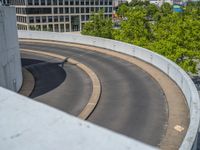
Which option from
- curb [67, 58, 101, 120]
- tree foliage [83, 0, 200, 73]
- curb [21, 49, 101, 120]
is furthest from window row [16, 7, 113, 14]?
Result: curb [67, 58, 101, 120]

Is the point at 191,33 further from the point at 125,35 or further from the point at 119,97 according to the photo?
the point at 119,97

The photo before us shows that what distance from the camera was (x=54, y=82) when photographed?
2272cm

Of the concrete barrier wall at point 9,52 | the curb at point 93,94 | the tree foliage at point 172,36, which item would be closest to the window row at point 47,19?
the tree foliage at point 172,36

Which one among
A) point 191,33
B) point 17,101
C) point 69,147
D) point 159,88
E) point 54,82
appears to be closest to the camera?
point 69,147

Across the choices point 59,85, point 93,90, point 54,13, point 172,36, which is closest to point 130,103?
point 93,90

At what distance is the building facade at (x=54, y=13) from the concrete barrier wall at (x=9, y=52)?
69.4 m

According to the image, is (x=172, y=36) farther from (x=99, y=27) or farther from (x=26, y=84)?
(x=99, y=27)

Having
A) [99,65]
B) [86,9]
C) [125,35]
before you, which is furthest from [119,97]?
[86,9]

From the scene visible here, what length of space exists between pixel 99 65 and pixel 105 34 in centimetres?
3537

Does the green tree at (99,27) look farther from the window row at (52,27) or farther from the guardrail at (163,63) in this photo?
the window row at (52,27)

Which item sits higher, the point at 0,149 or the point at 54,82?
the point at 0,149

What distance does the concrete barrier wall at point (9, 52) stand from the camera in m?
16.9

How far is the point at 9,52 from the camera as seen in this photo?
60.3 ft

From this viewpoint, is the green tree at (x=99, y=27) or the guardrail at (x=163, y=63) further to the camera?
the green tree at (x=99, y=27)
